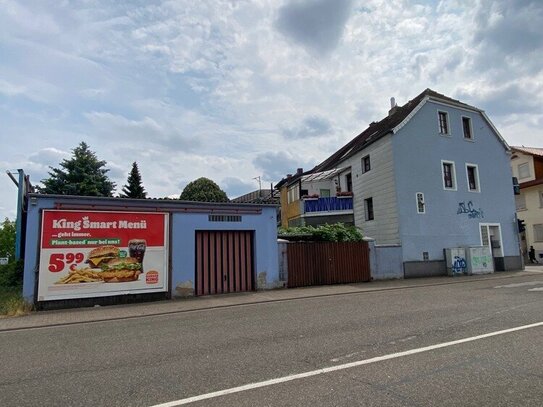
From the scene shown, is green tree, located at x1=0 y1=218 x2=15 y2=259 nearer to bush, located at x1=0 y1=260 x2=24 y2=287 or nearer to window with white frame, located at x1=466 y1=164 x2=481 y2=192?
bush, located at x1=0 y1=260 x2=24 y2=287

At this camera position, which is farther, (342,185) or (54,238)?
(342,185)

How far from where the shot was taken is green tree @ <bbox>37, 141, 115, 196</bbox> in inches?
1229

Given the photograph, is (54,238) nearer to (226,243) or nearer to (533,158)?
(226,243)

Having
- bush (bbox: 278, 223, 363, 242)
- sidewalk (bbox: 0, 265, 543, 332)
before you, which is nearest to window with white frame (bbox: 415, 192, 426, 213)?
bush (bbox: 278, 223, 363, 242)

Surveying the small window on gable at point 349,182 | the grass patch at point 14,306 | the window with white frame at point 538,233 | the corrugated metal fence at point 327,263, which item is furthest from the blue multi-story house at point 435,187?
the grass patch at point 14,306

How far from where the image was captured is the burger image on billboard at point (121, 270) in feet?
44.4

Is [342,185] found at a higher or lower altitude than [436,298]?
higher

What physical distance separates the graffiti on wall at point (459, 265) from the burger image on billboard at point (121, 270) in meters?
16.8

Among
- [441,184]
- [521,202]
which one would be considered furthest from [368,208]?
[521,202]

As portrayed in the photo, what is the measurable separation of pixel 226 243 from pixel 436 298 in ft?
26.6

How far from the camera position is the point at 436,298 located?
11711 millimetres

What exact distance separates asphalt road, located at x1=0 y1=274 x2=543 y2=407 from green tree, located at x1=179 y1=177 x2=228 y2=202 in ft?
106

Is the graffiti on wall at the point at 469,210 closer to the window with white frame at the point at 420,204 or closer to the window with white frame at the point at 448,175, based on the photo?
the window with white frame at the point at 448,175

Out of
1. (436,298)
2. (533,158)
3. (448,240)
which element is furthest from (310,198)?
(533,158)
